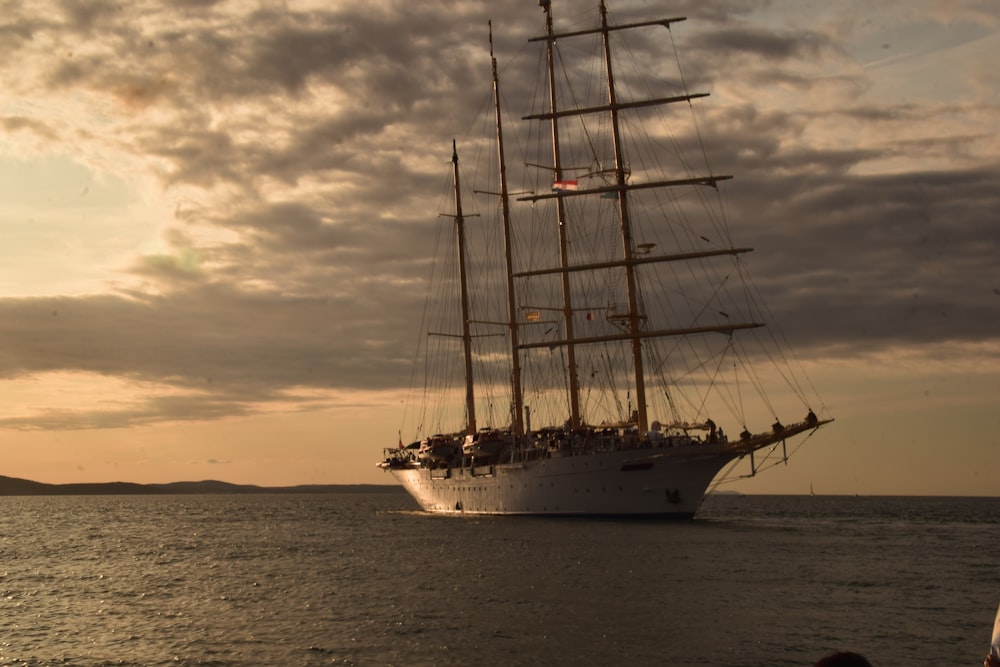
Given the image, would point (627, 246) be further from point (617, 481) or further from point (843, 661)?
point (843, 661)

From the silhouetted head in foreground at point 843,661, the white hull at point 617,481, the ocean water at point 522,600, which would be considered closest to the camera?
the silhouetted head in foreground at point 843,661

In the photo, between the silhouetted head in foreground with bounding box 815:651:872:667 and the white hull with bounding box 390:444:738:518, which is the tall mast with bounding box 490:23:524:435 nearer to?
the white hull with bounding box 390:444:738:518

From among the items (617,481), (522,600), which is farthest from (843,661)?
(617,481)

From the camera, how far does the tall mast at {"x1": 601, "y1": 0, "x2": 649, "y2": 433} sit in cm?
7638

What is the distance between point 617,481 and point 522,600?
32.2 metres

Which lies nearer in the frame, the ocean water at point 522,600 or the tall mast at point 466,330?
the ocean water at point 522,600

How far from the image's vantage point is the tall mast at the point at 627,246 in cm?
7638

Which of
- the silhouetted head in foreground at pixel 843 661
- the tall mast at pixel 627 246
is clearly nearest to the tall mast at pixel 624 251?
the tall mast at pixel 627 246

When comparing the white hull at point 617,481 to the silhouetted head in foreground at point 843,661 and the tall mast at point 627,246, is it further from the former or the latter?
the silhouetted head in foreground at point 843,661

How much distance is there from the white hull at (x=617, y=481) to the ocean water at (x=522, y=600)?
1997 mm

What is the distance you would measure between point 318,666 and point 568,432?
50.0 m

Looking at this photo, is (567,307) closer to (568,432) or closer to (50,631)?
(568,432)

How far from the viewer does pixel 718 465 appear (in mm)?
67312

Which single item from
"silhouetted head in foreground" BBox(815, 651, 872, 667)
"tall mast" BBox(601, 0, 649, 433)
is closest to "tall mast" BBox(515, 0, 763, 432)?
"tall mast" BBox(601, 0, 649, 433)
